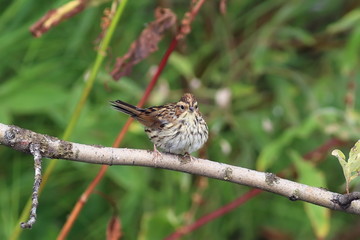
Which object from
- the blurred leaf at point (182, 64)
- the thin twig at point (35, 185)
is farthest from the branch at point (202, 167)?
the blurred leaf at point (182, 64)

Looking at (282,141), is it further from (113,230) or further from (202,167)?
(202,167)

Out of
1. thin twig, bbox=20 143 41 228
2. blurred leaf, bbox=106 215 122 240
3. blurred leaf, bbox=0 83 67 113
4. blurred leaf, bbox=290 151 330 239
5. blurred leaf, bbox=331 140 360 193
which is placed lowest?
thin twig, bbox=20 143 41 228

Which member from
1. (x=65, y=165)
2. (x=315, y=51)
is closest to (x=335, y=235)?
(x=315, y=51)

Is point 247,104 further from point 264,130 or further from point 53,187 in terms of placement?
point 53,187

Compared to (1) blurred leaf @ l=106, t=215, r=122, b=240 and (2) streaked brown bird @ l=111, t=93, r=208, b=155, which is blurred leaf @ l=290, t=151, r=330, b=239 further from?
(1) blurred leaf @ l=106, t=215, r=122, b=240

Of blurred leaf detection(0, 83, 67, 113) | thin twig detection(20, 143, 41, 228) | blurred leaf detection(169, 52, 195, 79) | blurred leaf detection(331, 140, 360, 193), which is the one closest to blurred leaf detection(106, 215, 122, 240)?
thin twig detection(20, 143, 41, 228)
